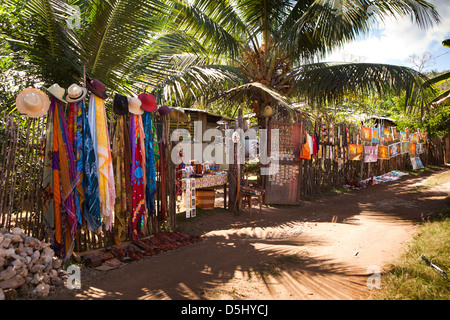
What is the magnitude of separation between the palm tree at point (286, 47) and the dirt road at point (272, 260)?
264 centimetres

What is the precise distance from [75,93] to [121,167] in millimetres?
1182

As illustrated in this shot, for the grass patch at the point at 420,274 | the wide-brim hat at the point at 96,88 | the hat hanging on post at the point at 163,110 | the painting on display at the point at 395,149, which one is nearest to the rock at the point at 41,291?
the wide-brim hat at the point at 96,88

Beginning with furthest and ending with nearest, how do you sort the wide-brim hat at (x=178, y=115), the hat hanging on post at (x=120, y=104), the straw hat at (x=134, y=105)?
the wide-brim hat at (x=178, y=115) < the straw hat at (x=134, y=105) < the hat hanging on post at (x=120, y=104)

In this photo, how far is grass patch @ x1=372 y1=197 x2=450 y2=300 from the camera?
2.90m

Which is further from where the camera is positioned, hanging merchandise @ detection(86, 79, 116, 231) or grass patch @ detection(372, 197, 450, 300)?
hanging merchandise @ detection(86, 79, 116, 231)

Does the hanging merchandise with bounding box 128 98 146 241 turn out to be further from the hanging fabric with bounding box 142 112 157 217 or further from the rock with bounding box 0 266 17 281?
the rock with bounding box 0 266 17 281

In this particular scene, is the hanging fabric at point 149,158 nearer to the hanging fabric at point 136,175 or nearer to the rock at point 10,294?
the hanging fabric at point 136,175

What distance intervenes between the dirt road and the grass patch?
0.61 ft

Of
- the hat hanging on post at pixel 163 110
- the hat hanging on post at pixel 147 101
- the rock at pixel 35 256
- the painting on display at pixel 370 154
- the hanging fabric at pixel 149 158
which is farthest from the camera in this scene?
the painting on display at pixel 370 154

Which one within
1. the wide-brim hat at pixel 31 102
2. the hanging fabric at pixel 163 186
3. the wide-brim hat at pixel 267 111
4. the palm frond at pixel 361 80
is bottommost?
the hanging fabric at pixel 163 186

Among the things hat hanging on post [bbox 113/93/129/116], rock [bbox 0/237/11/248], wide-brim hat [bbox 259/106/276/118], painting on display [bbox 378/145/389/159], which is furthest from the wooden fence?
painting on display [bbox 378/145/389/159]

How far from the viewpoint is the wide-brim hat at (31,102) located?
346 centimetres

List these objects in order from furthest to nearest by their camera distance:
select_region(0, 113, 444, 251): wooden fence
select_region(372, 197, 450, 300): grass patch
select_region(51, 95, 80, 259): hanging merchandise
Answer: select_region(51, 95, 80, 259): hanging merchandise → select_region(0, 113, 444, 251): wooden fence → select_region(372, 197, 450, 300): grass patch

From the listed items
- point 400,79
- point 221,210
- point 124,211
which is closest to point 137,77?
point 124,211
